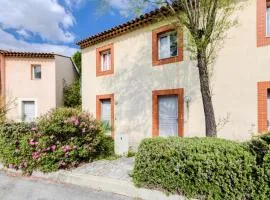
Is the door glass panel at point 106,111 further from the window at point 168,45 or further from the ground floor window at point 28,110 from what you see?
the ground floor window at point 28,110

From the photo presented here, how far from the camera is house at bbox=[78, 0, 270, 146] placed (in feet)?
31.0

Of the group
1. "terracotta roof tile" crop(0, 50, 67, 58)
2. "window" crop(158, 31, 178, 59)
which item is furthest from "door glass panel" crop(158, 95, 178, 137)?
"terracotta roof tile" crop(0, 50, 67, 58)

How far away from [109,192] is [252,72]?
20.4 feet

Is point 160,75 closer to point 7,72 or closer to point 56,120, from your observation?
point 56,120

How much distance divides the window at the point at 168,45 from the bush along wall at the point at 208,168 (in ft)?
21.6

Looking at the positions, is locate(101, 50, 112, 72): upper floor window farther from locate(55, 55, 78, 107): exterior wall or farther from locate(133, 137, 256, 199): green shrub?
Result: locate(133, 137, 256, 199): green shrub

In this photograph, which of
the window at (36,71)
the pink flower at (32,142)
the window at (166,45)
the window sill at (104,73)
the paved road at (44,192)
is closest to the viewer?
the paved road at (44,192)

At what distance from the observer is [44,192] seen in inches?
274

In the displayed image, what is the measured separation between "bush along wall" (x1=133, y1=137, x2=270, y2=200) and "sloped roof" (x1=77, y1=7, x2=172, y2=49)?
673 cm

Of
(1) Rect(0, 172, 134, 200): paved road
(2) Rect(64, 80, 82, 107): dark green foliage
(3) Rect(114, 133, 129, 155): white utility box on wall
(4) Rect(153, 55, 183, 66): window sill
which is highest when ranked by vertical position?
(4) Rect(153, 55, 183, 66): window sill

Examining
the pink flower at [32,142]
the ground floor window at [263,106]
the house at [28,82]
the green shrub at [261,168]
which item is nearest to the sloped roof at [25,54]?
the house at [28,82]

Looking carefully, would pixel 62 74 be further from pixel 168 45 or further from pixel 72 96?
pixel 168 45

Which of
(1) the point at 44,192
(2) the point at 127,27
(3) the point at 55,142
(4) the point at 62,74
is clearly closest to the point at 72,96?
(4) the point at 62,74

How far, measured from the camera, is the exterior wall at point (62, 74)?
858 inches
